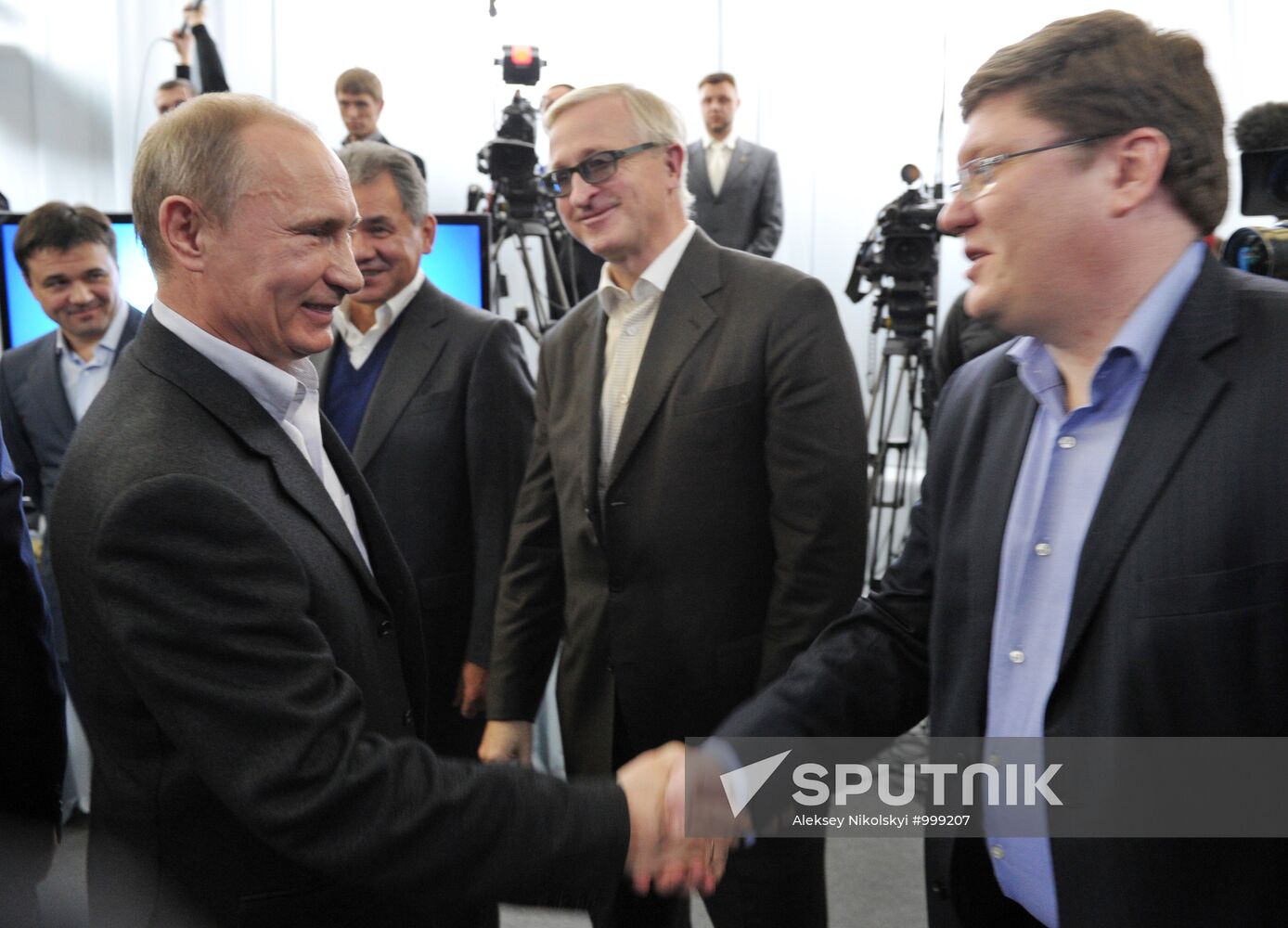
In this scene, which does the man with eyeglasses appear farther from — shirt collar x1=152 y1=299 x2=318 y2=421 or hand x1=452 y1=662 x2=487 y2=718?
shirt collar x1=152 y1=299 x2=318 y2=421

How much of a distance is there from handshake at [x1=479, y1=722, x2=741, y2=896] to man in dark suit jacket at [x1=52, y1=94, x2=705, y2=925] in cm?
1

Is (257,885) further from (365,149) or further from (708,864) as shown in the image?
(365,149)

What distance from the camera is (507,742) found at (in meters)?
2.19

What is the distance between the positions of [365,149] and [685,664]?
130 centimetres

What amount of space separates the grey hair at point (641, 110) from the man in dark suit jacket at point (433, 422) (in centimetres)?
46

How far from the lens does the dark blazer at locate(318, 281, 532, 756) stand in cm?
234

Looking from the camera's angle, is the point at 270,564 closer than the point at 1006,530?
Yes

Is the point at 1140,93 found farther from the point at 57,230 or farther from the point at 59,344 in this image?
the point at 59,344

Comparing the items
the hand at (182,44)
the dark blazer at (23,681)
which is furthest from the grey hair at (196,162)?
the hand at (182,44)

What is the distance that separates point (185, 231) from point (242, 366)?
0.17 m

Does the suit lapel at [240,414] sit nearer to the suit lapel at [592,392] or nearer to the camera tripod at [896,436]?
the suit lapel at [592,392]

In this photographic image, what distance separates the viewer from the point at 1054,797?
4.00 ft

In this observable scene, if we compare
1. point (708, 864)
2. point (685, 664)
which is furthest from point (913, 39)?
point (708, 864)

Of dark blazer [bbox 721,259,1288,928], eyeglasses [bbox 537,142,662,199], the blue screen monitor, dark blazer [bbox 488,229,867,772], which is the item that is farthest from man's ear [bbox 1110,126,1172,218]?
the blue screen monitor
